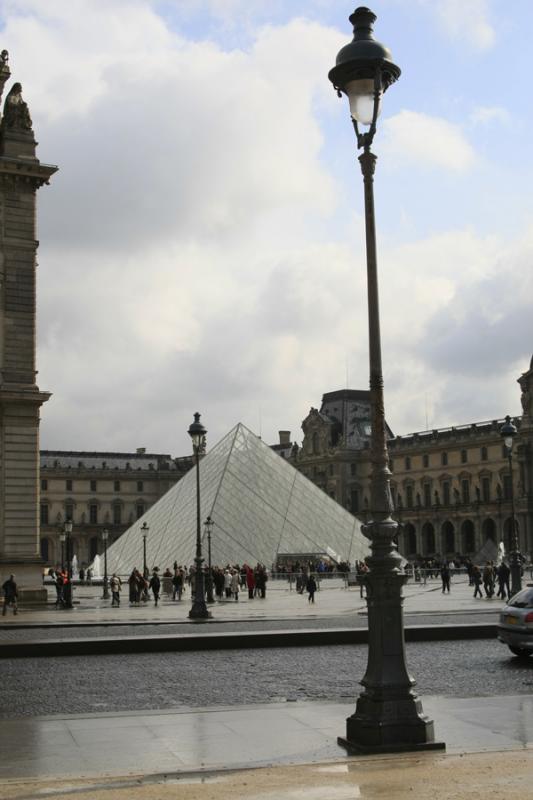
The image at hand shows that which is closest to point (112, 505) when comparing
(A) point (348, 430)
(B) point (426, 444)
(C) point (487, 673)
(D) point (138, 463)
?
(D) point (138, 463)

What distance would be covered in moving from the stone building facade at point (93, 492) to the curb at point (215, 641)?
98996 mm

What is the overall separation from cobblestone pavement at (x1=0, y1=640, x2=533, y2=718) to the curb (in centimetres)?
21

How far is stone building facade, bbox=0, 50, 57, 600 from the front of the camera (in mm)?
30078

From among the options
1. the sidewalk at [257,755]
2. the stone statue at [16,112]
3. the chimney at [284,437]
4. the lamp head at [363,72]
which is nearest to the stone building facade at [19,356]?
the stone statue at [16,112]

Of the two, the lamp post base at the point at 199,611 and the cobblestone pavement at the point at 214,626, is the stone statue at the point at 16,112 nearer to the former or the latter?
the lamp post base at the point at 199,611

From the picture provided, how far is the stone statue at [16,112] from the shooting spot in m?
31.6

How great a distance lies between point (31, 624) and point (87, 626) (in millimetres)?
1196

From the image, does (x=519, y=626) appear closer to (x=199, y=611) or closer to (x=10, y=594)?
(x=199, y=611)

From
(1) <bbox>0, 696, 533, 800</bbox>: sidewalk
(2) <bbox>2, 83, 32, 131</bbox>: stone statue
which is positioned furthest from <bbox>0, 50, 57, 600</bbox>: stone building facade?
(1) <bbox>0, 696, 533, 800</bbox>: sidewalk

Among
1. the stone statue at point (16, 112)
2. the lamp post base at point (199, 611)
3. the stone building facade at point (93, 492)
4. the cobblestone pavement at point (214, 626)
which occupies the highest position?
the stone statue at point (16, 112)

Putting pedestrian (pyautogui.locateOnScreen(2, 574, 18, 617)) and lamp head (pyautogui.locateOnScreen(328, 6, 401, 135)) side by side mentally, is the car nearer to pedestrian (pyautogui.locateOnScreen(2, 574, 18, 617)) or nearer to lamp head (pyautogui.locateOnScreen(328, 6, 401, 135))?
lamp head (pyautogui.locateOnScreen(328, 6, 401, 135))

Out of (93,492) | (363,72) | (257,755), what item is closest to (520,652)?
(257,755)

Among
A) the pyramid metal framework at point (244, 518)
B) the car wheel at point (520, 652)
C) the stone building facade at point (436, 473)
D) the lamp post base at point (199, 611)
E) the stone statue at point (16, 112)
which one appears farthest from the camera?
the stone building facade at point (436, 473)

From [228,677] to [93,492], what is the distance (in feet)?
364
